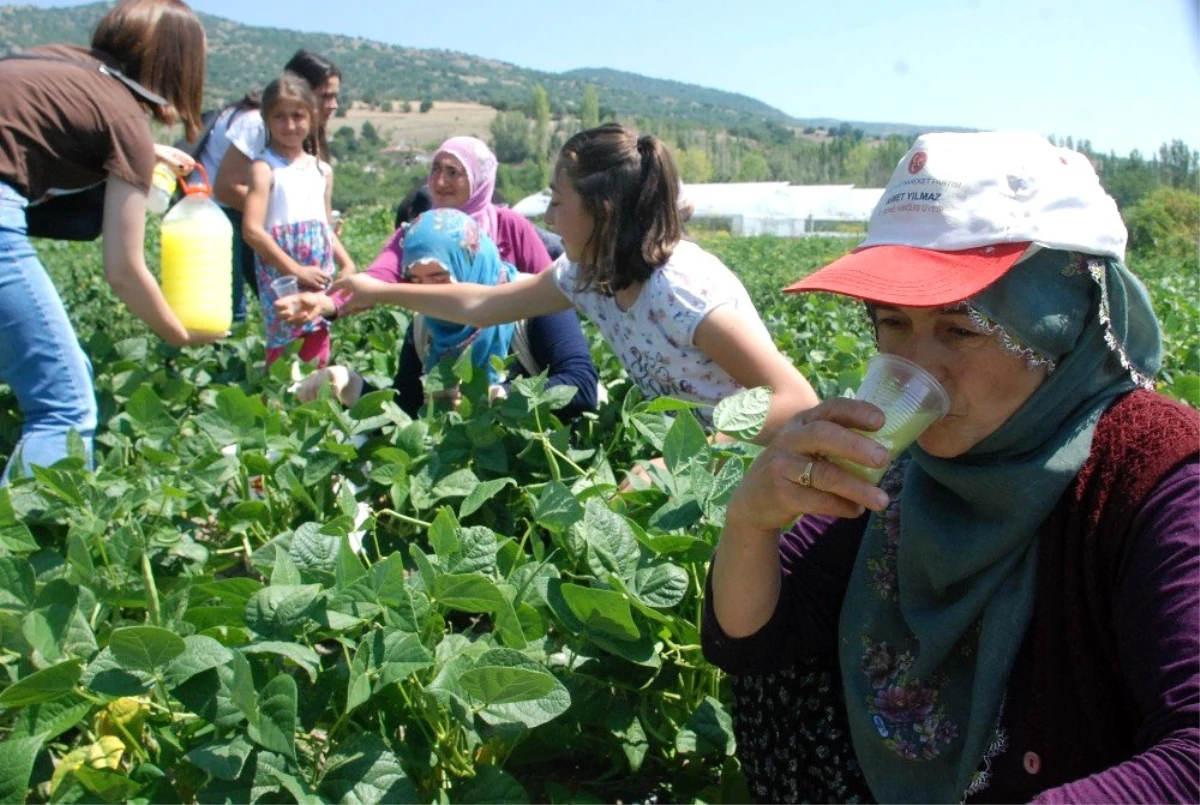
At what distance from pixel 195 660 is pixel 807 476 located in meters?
0.71

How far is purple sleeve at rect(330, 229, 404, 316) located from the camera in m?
3.35

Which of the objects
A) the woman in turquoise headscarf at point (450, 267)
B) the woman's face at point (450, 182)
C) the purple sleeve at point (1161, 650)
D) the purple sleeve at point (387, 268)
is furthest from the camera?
the woman's face at point (450, 182)

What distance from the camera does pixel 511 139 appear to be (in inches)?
3164

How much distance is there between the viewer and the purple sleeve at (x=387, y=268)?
335 centimetres

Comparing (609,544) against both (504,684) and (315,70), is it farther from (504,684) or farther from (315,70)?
(315,70)

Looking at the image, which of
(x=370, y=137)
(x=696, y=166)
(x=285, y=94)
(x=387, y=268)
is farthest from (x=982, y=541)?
(x=696, y=166)

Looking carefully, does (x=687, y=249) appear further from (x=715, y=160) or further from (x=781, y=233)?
(x=715, y=160)

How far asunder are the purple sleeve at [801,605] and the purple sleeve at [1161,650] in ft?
1.37

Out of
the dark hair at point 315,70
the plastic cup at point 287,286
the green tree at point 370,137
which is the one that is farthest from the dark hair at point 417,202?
the green tree at point 370,137

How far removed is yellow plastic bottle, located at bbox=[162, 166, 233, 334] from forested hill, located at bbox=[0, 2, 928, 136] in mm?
103469

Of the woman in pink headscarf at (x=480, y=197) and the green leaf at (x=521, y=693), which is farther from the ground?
the woman in pink headscarf at (x=480, y=197)

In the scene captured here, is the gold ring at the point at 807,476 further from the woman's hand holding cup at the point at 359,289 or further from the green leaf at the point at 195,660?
the woman's hand holding cup at the point at 359,289

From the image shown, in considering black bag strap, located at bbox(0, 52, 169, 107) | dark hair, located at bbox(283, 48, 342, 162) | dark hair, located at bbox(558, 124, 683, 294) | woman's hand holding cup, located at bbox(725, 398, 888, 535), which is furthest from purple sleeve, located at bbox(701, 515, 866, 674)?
dark hair, located at bbox(283, 48, 342, 162)

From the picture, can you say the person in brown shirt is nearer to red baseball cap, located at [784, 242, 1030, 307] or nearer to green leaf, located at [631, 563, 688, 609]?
green leaf, located at [631, 563, 688, 609]
